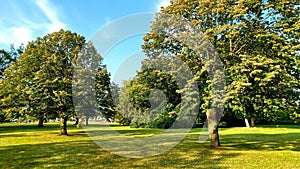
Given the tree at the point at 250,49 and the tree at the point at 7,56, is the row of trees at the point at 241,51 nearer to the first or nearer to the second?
the tree at the point at 250,49

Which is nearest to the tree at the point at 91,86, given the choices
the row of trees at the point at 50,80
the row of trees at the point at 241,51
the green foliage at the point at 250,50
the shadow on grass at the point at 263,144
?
the row of trees at the point at 50,80

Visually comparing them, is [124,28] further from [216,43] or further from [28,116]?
[28,116]

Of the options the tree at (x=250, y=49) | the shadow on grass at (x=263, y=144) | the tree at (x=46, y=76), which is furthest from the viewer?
the tree at (x=46, y=76)

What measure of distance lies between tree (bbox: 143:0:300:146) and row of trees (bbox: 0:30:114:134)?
11723 millimetres

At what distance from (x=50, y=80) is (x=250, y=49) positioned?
731 inches

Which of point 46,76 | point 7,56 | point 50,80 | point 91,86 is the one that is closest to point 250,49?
point 91,86

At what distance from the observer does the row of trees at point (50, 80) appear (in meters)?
23.4

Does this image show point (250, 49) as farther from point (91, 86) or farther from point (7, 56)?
point (7, 56)

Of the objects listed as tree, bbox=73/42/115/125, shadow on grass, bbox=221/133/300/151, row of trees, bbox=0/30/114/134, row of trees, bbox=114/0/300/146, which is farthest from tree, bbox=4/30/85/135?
shadow on grass, bbox=221/133/300/151

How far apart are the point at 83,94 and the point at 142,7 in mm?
10224

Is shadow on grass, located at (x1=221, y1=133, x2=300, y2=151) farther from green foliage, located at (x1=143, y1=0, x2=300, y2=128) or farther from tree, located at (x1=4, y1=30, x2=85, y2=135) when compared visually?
tree, located at (x1=4, y1=30, x2=85, y2=135)

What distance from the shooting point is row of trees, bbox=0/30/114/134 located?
23391 mm

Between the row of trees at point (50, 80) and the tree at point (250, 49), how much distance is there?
38.5ft

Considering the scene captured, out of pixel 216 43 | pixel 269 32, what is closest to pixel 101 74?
pixel 216 43
